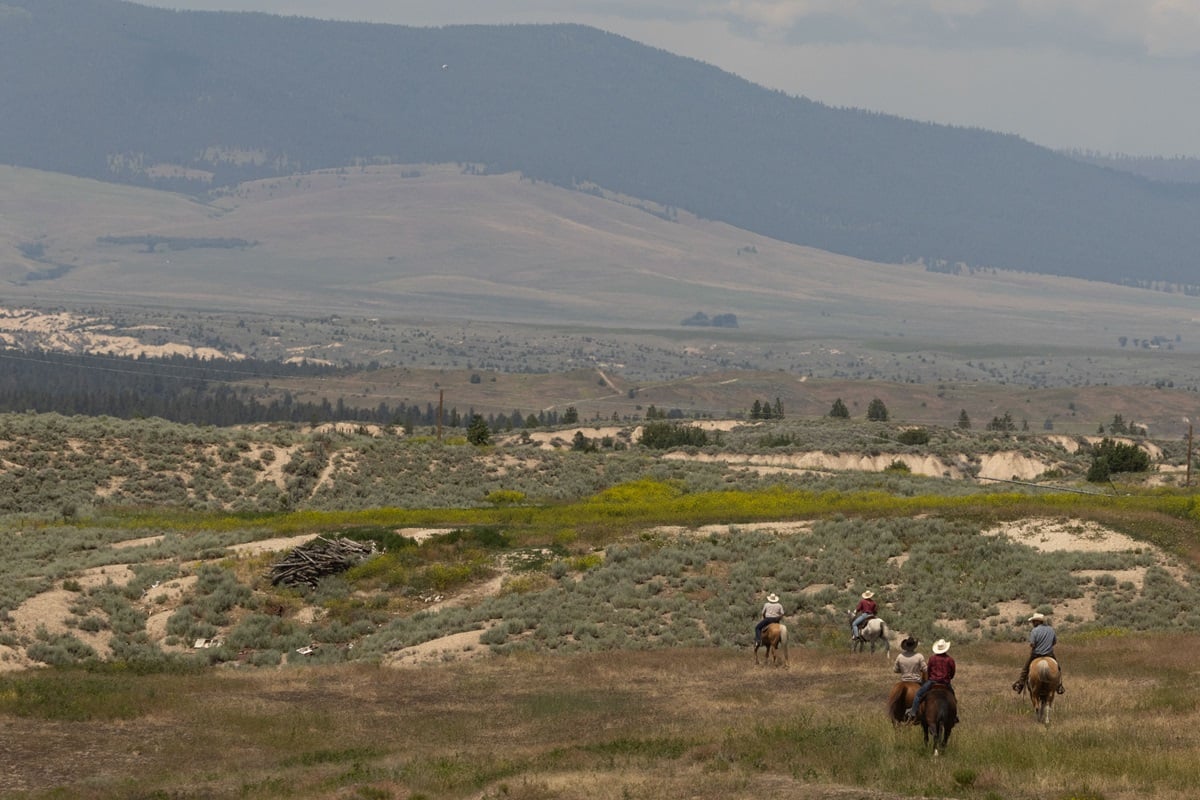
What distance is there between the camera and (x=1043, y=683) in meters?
30.0

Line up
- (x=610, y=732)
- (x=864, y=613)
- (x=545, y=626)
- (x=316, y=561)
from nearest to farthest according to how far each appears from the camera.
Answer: (x=610, y=732)
(x=864, y=613)
(x=545, y=626)
(x=316, y=561)

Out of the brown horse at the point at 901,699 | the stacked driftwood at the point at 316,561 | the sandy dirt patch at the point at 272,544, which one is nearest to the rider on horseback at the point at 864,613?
the brown horse at the point at 901,699

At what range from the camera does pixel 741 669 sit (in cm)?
4006

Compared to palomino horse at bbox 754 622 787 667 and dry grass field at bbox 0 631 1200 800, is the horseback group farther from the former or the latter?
palomino horse at bbox 754 622 787 667

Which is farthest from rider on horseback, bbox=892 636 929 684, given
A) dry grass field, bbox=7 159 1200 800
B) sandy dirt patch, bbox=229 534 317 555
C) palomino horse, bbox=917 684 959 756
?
sandy dirt patch, bbox=229 534 317 555

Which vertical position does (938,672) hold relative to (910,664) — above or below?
above

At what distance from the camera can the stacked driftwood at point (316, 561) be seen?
52.6 metres

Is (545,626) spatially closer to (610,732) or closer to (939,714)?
(610,732)

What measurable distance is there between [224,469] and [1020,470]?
54401mm

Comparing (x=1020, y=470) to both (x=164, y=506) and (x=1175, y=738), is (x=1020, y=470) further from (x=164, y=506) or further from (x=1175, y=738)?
(x=1175, y=738)

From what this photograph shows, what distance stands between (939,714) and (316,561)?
96.8ft

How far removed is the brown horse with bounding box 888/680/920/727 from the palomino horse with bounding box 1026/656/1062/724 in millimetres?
2695

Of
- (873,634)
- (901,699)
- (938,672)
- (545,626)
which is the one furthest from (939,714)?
(545,626)

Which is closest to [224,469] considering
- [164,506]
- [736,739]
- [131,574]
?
[164,506]
